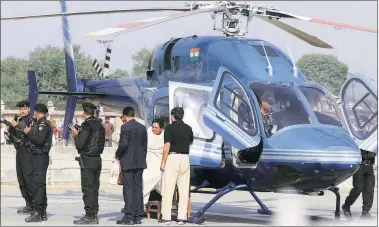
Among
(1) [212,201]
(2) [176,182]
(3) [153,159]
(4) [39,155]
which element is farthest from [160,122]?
(4) [39,155]

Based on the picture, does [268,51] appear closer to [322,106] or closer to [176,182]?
[322,106]

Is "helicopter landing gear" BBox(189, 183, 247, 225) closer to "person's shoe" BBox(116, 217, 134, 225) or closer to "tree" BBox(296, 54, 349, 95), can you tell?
"person's shoe" BBox(116, 217, 134, 225)

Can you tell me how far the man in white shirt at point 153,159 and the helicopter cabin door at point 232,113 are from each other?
132 cm

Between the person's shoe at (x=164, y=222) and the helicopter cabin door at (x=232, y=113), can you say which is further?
the person's shoe at (x=164, y=222)

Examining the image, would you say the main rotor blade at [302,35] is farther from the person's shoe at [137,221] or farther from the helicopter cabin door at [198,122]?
the person's shoe at [137,221]

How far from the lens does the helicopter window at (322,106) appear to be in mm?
13469

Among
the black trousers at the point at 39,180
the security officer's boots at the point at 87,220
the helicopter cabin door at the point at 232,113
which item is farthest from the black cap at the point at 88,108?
the helicopter cabin door at the point at 232,113

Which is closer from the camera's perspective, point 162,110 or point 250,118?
point 250,118

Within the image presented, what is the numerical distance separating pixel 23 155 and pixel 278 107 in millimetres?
4061

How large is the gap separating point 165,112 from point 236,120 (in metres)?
2.04

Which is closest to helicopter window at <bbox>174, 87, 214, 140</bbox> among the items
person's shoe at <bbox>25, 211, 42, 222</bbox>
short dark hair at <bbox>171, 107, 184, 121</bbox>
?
short dark hair at <bbox>171, 107, 184, 121</bbox>

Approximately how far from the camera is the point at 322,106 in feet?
45.0

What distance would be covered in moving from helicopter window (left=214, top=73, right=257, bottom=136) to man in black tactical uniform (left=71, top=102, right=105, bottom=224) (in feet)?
6.03

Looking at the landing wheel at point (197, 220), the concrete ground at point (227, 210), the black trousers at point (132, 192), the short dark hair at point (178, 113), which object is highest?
the short dark hair at point (178, 113)
